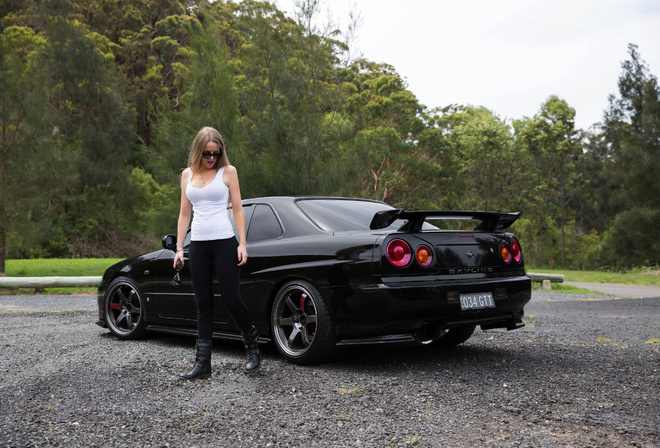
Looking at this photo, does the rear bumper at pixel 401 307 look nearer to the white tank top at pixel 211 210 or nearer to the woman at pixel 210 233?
the woman at pixel 210 233

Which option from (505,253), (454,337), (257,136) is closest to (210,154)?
(505,253)

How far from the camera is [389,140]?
35.7m

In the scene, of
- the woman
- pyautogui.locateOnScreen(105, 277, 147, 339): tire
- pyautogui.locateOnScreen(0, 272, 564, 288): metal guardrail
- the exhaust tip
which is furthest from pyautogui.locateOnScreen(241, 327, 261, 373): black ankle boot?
pyautogui.locateOnScreen(0, 272, 564, 288): metal guardrail

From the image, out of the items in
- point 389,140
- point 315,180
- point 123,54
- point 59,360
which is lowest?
point 59,360

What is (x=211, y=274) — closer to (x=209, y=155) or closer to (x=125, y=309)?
(x=209, y=155)

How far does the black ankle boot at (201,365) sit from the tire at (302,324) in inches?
28.2

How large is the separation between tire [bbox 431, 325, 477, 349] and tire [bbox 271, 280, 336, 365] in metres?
1.54

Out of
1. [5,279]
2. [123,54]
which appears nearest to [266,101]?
[5,279]

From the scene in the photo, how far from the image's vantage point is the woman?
4441 millimetres

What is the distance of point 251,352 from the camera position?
4656 mm

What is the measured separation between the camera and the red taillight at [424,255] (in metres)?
4.66

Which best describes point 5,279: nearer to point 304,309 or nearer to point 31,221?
point 31,221

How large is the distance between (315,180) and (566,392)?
11472mm

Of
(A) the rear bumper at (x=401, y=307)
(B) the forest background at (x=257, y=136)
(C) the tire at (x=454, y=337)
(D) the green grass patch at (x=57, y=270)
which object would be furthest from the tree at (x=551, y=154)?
(A) the rear bumper at (x=401, y=307)
